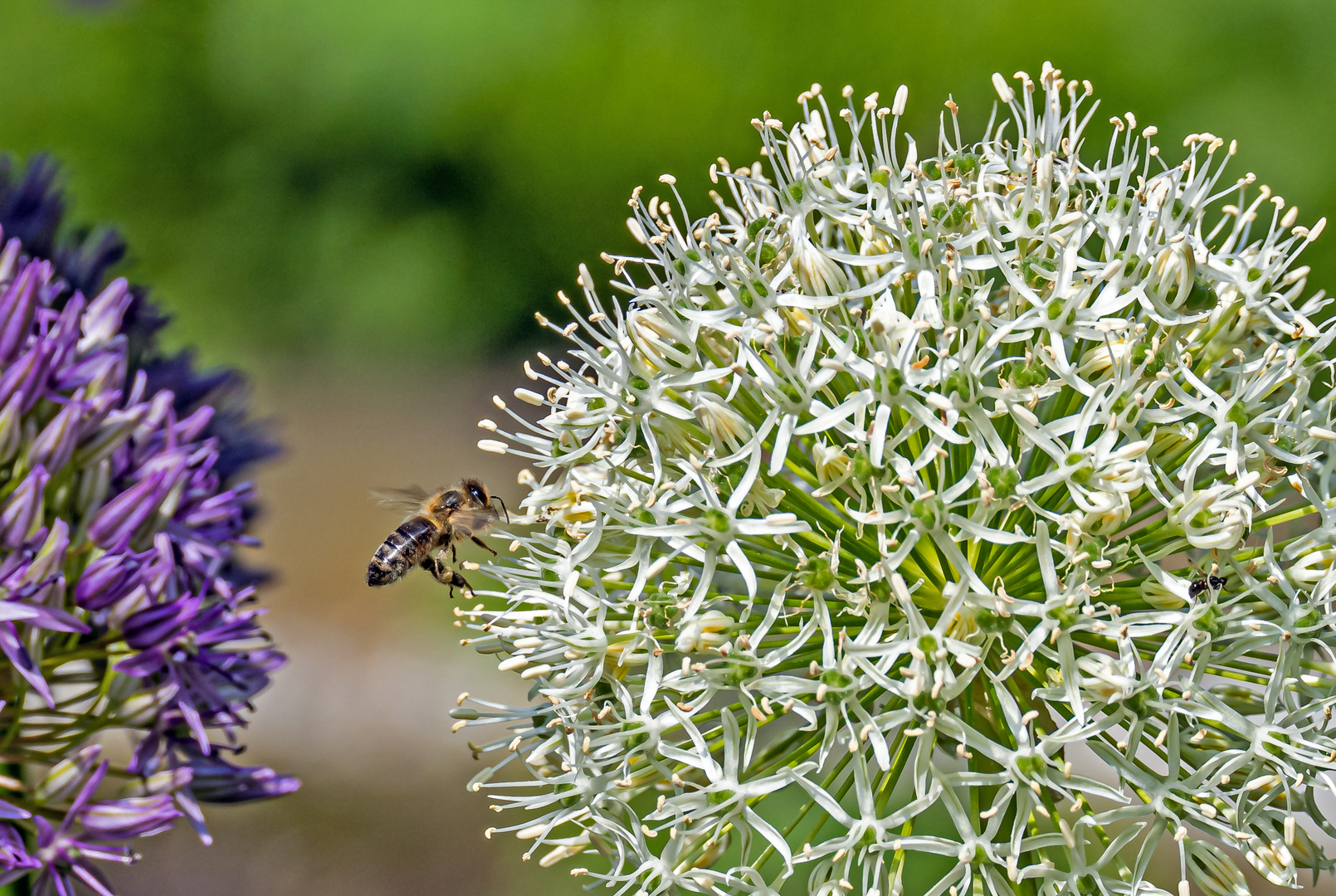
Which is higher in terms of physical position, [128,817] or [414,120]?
[414,120]

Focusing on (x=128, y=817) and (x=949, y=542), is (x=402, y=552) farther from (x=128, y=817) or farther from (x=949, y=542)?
(x=949, y=542)

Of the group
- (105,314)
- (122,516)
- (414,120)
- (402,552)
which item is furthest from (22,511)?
(414,120)

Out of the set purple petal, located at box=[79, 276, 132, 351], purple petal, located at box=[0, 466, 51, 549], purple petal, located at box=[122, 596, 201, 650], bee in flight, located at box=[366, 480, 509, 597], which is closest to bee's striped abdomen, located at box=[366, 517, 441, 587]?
bee in flight, located at box=[366, 480, 509, 597]

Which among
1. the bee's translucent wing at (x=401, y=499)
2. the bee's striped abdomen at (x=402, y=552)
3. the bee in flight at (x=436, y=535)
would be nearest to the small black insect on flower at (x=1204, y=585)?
the bee in flight at (x=436, y=535)

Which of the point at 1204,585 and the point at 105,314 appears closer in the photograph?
the point at 1204,585

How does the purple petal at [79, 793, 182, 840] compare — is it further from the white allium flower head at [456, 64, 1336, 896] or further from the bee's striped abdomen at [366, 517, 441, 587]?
the bee's striped abdomen at [366, 517, 441, 587]

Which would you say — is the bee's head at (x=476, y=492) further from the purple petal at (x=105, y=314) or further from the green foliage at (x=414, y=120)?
the green foliage at (x=414, y=120)

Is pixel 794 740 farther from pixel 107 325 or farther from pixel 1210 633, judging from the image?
pixel 107 325
